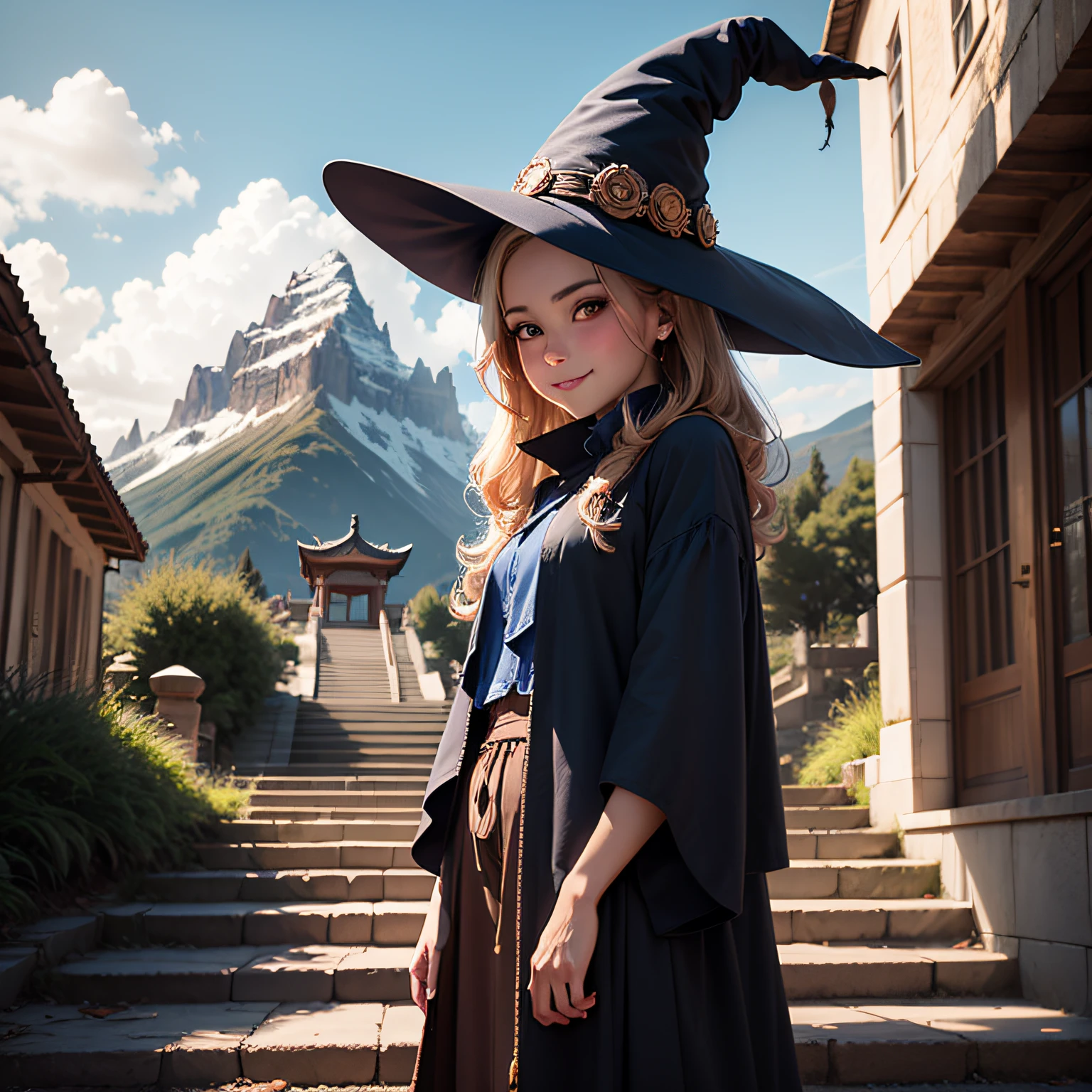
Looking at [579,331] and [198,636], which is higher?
[198,636]

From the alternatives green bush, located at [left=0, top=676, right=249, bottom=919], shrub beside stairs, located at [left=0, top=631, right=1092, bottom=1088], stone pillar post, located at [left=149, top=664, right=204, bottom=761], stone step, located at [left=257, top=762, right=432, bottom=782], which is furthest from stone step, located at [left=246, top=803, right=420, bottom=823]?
stone step, located at [left=257, top=762, right=432, bottom=782]

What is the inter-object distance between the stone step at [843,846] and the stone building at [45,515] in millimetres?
5218

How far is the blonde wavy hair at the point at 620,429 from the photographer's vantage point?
1556mm

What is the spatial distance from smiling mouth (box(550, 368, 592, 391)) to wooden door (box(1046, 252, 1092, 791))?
3.82m

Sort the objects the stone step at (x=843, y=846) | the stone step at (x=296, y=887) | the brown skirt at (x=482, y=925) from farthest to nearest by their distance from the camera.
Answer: the stone step at (x=843, y=846), the stone step at (x=296, y=887), the brown skirt at (x=482, y=925)

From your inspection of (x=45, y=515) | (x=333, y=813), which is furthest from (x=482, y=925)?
(x=45, y=515)

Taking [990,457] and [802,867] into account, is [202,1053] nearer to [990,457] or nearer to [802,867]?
[802,867]

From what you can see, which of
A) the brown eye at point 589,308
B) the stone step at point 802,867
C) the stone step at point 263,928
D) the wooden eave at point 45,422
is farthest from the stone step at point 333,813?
the brown eye at point 589,308

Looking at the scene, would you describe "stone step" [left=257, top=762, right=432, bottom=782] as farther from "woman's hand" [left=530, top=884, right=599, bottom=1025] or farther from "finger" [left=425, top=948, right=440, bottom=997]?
"woman's hand" [left=530, top=884, right=599, bottom=1025]

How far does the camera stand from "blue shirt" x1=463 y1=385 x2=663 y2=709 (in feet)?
5.09

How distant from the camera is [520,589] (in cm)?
163

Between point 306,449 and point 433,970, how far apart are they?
12942 centimetres

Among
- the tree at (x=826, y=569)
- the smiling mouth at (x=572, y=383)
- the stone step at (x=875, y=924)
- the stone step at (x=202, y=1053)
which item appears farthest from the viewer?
the tree at (x=826, y=569)

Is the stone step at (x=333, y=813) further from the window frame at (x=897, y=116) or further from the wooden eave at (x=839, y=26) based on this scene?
the wooden eave at (x=839, y=26)
